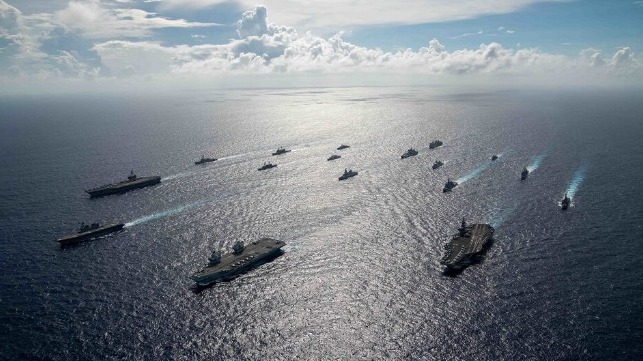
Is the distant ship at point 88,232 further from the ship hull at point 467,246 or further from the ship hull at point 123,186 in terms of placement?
the ship hull at point 467,246

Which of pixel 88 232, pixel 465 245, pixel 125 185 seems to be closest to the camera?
pixel 465 245

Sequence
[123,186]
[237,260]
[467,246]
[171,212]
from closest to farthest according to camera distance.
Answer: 1. [237,260]
2. [467,246]
3. [171,212]
4. [123,186]

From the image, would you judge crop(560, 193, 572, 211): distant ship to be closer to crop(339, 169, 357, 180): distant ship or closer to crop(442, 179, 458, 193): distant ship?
crop(442, 179, 458, 193): distant ship

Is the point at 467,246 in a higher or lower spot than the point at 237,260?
higher

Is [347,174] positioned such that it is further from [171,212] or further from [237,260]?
[237,260]

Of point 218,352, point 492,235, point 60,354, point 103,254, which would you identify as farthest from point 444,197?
point 60,354

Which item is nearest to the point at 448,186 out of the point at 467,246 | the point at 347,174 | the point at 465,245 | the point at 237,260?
the point at 347,174

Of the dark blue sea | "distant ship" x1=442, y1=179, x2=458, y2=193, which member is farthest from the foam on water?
"distant ship" x1=442, y1=179, x2=458, y2=193
